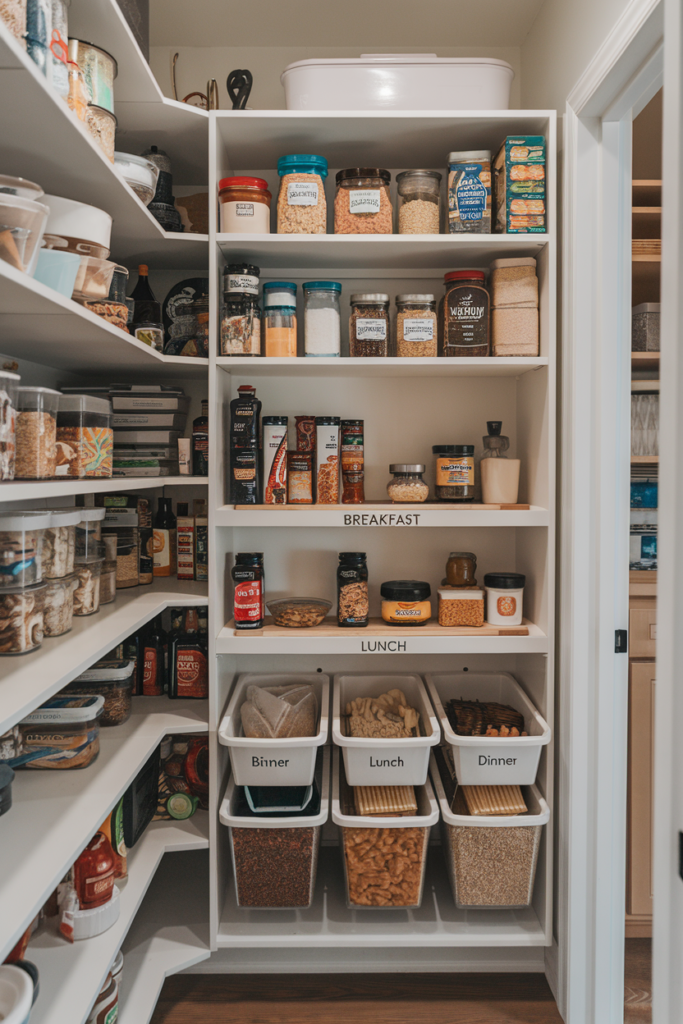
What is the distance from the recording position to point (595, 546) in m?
1.85

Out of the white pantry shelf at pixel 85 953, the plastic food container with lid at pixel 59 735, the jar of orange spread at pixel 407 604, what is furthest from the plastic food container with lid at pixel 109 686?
the jar of orange spread at pixel 407 604

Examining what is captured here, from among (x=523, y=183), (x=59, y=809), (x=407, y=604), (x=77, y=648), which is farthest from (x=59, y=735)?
(x=523, y=183)

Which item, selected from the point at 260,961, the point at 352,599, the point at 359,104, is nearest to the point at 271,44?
the point at 359,104

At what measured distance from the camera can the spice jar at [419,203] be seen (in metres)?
1.98

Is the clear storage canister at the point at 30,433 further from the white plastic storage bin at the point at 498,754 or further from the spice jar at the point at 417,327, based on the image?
the white plastic storage bin at the point at 498,754

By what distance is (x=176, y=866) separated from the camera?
236 cm

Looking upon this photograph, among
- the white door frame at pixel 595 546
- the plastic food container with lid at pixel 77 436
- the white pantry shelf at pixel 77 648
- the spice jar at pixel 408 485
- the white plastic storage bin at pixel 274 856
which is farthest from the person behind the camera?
the spice jar at pixel 408 485

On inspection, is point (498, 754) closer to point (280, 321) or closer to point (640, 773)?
point (640, 773)

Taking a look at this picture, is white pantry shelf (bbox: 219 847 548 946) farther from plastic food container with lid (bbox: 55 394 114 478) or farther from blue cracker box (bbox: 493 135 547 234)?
blue cracker box (bbox: 493 135 547 234)

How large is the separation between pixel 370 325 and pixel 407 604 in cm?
81

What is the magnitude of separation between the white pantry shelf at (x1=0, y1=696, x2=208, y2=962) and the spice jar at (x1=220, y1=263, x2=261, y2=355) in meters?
1.06

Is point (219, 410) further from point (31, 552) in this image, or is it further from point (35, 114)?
point (35, 114)

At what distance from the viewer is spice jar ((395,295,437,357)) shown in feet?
6.54

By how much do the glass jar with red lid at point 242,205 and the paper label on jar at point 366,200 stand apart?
0.84ft
